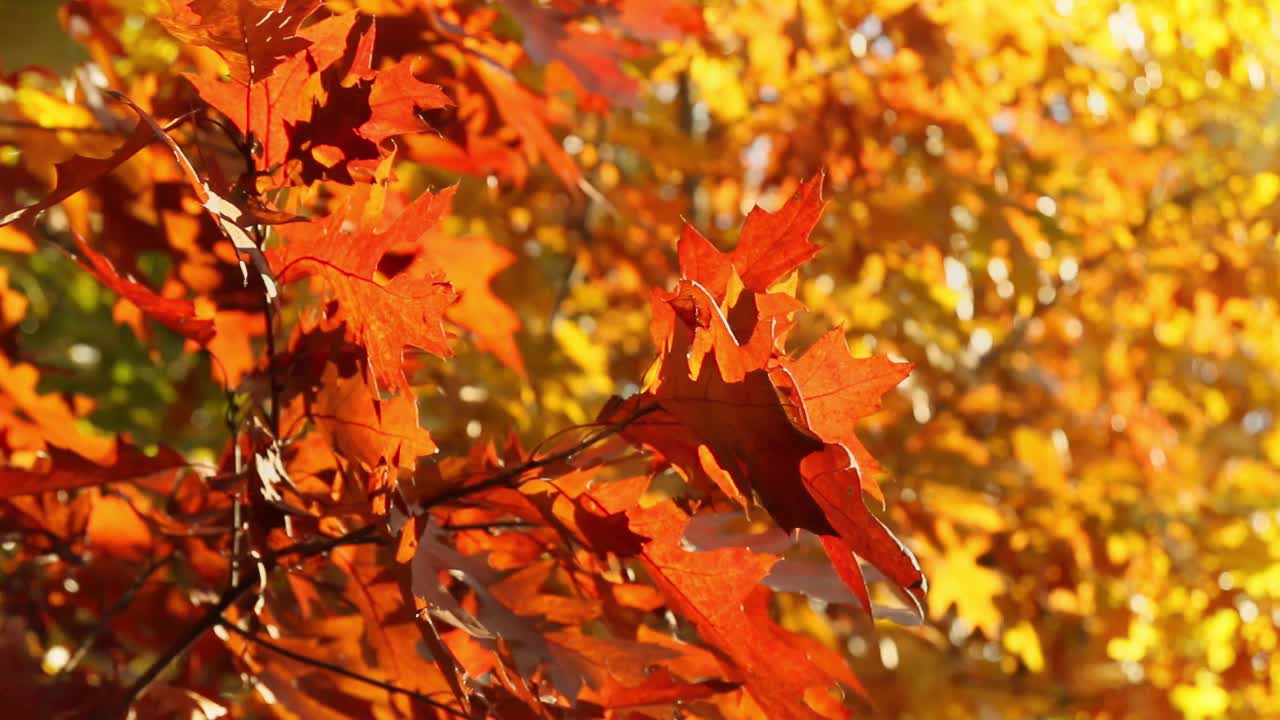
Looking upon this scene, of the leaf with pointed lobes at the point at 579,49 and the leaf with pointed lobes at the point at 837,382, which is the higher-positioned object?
the leaf with pointed lobes at the point at 837,382

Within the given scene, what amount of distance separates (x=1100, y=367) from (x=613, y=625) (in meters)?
2.39

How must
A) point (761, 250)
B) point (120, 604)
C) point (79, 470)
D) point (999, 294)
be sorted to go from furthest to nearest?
point (999, 294) < point (120, 604) < point (79, 470) < point (761, 250)

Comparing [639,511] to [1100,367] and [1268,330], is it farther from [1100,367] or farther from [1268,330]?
[1268,330]

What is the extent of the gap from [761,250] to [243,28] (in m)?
0.35

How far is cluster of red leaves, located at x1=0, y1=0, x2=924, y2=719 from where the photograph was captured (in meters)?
0.73

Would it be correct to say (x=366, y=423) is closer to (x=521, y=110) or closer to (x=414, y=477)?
(x=414, y=477)

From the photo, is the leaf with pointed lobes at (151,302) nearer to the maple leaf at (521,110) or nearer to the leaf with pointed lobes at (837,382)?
the leaf with pointed lobes at (837,382)

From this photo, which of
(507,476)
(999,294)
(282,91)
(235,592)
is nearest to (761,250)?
(507,476)

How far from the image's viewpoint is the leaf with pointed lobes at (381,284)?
0.75 m

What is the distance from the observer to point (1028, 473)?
2701 millimetres

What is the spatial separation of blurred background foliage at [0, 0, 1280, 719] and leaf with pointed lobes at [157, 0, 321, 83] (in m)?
1.20

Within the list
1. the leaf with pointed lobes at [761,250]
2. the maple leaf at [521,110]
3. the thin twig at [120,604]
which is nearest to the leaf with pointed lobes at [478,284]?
the maple leaf at [521,110]

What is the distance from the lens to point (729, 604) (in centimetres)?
83

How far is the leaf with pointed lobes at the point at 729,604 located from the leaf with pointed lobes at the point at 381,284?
0.62 ft
